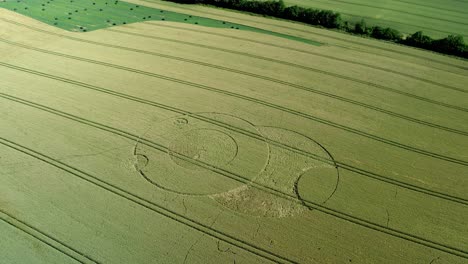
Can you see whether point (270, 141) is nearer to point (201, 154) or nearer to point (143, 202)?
point (201, 154)

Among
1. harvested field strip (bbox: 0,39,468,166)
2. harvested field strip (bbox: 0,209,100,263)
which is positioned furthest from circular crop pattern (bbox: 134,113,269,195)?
harvested field strip (bbox: 0,209,100,263)

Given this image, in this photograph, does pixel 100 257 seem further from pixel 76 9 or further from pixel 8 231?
pixel 76 9

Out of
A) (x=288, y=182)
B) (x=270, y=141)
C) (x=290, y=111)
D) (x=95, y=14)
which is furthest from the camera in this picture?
(x=95, y=14)

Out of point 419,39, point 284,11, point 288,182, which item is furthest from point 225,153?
point 284,11

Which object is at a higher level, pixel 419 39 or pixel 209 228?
pixel 419 39

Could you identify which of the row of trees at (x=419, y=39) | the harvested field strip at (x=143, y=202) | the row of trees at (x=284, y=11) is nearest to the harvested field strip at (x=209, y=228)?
the harvested field strip at (x=143, y=202)

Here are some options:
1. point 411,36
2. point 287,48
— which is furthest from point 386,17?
point 287,48
